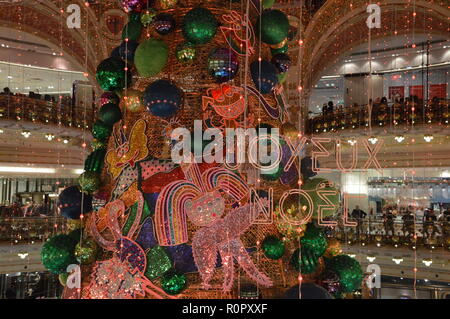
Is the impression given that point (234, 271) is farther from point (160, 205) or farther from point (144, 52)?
point (144, 52)

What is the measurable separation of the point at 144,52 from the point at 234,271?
160cm

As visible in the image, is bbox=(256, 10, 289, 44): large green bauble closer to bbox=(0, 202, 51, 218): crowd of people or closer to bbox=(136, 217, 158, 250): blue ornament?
bbox=(136, 217, 158, 250): blue ornament

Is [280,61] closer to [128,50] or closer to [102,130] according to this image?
[128,50]

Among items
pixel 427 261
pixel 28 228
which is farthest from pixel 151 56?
pixel 427 261

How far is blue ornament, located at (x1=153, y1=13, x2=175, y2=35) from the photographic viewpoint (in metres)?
2.89

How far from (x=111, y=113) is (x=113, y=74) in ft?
1.03

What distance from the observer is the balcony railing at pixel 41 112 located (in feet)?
31.0

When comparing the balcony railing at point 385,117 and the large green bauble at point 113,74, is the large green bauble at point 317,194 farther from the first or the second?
the balcony railing at point 385,117

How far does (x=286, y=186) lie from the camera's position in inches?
125

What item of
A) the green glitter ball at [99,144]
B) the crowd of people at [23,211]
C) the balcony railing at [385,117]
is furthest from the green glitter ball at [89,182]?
the balcony railing at [385,117]

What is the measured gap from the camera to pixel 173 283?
2.65 m
